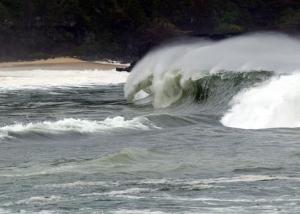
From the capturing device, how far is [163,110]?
1012 inches

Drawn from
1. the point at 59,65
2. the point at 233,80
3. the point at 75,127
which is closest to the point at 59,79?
the point at 59,65

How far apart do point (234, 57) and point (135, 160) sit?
44.6 feet

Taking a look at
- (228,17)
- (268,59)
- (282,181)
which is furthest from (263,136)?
(228,17)

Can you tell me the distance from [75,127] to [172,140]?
237 cm

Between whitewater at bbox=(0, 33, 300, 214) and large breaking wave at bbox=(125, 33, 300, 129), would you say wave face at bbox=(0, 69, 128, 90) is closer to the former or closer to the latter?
whitewater at bbox=(0, 33, 300, 214)

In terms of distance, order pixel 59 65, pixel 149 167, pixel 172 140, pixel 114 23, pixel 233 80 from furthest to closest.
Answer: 1. pixel 114 23
2. pixel 59 65
3. pixel 233 80
4. pixel 172 140
5. pixel 149 167

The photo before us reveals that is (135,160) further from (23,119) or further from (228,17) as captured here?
(228,17)

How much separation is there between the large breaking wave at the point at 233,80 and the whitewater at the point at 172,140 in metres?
0.04

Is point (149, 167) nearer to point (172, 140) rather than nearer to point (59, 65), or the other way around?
point (172, 140)

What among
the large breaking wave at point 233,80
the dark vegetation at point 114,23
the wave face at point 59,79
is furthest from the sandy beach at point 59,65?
the large breaking wave at point 233,80

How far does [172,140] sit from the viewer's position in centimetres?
1805

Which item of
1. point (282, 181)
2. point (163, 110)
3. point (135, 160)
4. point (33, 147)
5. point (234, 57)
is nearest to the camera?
point (282, 181)

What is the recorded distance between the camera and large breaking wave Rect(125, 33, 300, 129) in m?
21.6

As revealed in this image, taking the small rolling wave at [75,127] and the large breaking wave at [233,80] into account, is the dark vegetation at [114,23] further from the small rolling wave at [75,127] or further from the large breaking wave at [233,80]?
the small rolling wave at [75,127]
